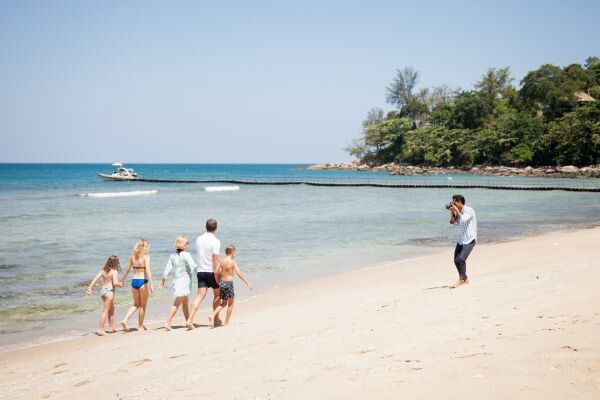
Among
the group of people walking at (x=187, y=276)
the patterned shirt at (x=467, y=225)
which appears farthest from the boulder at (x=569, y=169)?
the group of people walking at (x=187, y=276)

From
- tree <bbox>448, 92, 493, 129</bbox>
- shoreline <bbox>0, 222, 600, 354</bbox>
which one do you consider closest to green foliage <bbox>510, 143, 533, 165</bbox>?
tree <bbox>448, 92, 493, 129</bbox>

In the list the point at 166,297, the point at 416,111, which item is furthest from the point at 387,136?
the point at 166,297

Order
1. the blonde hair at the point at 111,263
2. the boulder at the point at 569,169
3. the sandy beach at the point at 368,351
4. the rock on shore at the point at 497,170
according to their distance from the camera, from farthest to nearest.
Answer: the boulder at the point at 569,169
the rock on shore at the point at 497,170
the blonde hair at the point at 111,263
the sandy beach at the point at 368,351

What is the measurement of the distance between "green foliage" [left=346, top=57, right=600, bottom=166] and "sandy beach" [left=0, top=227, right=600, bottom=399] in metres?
80.2

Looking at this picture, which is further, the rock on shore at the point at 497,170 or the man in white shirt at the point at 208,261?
the rock on shore at the point at 497,170

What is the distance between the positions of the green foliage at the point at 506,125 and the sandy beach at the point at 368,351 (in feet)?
263

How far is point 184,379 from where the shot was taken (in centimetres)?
634

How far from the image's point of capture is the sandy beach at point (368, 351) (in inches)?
206

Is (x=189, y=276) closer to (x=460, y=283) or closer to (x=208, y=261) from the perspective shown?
(x=208, y=261)

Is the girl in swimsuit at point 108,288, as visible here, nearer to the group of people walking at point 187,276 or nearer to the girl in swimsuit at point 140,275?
the group of people walking at point 187,276

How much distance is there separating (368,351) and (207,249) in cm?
377

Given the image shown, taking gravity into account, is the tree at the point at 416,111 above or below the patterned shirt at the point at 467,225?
above

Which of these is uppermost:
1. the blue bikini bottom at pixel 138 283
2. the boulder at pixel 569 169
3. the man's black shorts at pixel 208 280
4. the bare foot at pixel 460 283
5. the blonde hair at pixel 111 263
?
the boulder at pixel 569 169

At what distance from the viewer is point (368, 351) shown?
21.6 ft
